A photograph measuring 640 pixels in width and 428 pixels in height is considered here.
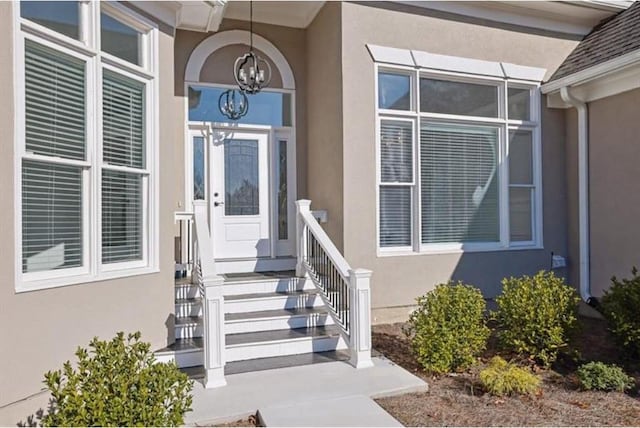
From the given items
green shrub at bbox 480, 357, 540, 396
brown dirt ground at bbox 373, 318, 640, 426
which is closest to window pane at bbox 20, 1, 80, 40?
brown dirt ground at bbox 373, 318, 640, 426

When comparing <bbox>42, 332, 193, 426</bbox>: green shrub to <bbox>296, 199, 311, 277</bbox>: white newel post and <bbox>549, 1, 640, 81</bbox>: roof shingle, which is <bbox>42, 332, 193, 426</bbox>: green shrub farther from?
<bbox>549, 1, 640, 81</bbox>: roof shingle

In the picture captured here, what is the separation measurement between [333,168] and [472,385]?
10.9ft

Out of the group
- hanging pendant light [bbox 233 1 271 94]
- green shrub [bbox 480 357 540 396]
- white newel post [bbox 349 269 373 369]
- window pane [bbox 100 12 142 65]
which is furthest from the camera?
hanging pendant light [bbox 233 1 271 94]

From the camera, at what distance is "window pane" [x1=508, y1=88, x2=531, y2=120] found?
287 inches

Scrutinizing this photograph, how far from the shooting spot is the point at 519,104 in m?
7.36

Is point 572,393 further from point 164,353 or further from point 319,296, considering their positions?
point 164,353

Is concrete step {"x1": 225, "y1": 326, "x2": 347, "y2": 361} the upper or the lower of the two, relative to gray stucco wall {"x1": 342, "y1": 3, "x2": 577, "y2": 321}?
lower

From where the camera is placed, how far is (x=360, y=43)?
6215mm

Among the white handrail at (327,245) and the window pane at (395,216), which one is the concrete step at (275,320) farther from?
the window pane at (395,216)

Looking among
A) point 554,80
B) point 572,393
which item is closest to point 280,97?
point 554,80

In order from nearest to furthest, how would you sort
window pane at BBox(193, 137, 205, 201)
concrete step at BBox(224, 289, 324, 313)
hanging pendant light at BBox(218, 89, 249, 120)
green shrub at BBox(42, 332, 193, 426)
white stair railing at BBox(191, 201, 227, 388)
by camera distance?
green shrub at BBox(42, 332, 193, 426)
white stair railing at BBox(191, 201, 227, 388)
concrete step at BBox(224, 289, 324, 313)
window pane at BBox(193, 137, 205, 201)
hanging pendant light at BBox(218, 89, 249, 120)

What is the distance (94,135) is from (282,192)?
11.5 feet

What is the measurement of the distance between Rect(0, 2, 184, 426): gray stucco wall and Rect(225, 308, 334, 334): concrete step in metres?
0.71

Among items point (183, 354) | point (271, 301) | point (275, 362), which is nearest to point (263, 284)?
point (271, 301)
